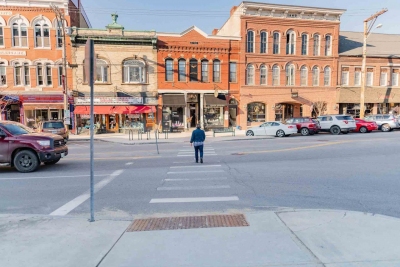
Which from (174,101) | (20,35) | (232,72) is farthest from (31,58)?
(232,72)

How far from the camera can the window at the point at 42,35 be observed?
2494cm

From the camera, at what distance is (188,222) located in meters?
4.43

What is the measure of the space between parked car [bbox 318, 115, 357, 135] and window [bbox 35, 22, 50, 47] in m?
27.0

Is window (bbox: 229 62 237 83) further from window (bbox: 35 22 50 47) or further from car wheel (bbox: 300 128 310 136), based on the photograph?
window (bbox: 35 22 50 47)

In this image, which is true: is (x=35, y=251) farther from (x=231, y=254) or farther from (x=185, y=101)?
(x=185, y=101)

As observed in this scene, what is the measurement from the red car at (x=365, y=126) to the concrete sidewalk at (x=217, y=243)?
72.5 ft

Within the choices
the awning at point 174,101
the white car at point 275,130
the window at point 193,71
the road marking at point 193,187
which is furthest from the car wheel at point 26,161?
the window at point 193,71

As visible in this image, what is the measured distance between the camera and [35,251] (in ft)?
11.4

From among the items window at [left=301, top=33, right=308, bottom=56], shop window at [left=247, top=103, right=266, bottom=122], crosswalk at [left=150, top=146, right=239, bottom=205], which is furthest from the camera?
window at [left=301, top=33, right=308, bottom=56]

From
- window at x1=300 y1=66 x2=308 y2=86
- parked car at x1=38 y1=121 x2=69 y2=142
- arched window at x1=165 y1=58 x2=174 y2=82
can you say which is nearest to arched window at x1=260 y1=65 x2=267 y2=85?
window at x1=300 y1=66 x2=308 y2=86

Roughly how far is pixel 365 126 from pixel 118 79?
23505 mm

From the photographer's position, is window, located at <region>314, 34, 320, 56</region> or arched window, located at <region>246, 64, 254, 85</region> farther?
window, located at <region>314, 34, 320, 56</region>

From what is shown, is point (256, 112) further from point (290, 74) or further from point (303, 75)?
point (303, 75)

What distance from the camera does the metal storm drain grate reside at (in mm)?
4211
